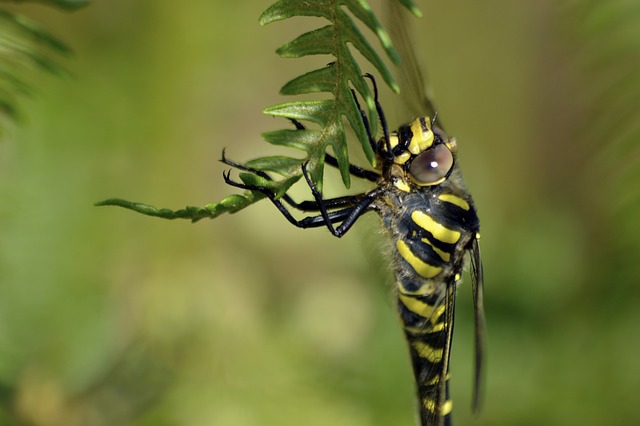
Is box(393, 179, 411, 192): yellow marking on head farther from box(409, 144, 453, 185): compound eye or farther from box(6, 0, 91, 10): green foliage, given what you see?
box(6, 0, 91, 10): green foliage

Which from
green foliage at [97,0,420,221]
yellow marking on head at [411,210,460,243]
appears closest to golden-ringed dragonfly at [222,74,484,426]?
yellow marking on head at [411,210,460,243]

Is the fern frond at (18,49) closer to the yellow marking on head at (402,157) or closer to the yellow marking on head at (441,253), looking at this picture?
the yellow marking on head at (402,157)

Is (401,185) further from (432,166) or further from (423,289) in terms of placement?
(423,289)

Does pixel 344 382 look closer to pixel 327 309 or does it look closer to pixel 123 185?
pixel 327 309

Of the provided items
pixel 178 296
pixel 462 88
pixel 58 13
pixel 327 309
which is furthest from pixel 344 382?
pixel 462 88

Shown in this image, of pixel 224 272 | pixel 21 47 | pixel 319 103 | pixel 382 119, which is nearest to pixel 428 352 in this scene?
pixel 382 119

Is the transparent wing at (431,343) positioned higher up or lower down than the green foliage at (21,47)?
lower down

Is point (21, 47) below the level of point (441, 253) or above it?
above

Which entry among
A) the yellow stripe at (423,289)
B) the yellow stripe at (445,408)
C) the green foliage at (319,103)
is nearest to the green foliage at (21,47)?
the green foliage at (319,103)
